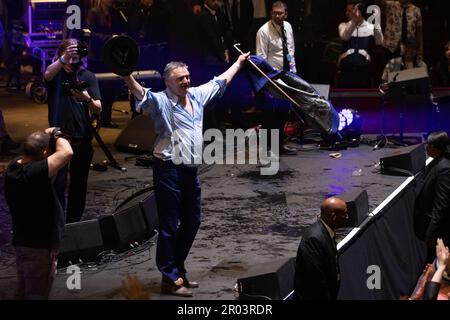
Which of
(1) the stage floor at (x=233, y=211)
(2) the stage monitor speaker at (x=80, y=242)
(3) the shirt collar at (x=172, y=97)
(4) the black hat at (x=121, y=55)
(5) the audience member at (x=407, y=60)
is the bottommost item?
(1) the stage floor at (x=233, y=211)

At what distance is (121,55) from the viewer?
290 inches

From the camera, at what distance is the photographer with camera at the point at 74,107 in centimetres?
884

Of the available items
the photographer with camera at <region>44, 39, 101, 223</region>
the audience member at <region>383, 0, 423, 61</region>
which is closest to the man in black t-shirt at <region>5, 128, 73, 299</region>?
the photographer with camera at <region>44, 39, 101, 223</region>

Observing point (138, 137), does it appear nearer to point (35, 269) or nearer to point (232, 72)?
point (232, 72)

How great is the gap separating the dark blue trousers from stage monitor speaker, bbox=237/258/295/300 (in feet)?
2.73

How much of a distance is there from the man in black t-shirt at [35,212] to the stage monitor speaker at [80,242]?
1614mm

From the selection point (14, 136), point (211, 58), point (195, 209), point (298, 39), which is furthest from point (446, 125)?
point (195, 209)

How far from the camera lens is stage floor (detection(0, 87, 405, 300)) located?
822 cm

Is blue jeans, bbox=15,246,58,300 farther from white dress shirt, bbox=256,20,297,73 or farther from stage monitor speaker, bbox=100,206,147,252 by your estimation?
white dress shirt, bbox=256,20,297,73

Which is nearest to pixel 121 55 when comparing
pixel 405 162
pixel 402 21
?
pixel 405 162

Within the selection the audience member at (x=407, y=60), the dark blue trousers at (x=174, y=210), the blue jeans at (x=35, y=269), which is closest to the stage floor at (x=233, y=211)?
the dark blue trousers at (x=174, y=210)

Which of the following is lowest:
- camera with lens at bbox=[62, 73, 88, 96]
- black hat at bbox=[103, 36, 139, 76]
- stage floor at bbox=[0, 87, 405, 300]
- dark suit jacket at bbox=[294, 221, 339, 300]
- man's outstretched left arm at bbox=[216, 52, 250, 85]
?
stage floor at bbox=[0, 87, 405, 300]

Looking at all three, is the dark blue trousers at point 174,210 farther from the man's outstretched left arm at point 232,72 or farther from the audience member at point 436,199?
the audience member at point 436,199

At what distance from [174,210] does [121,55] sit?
4.51ft
